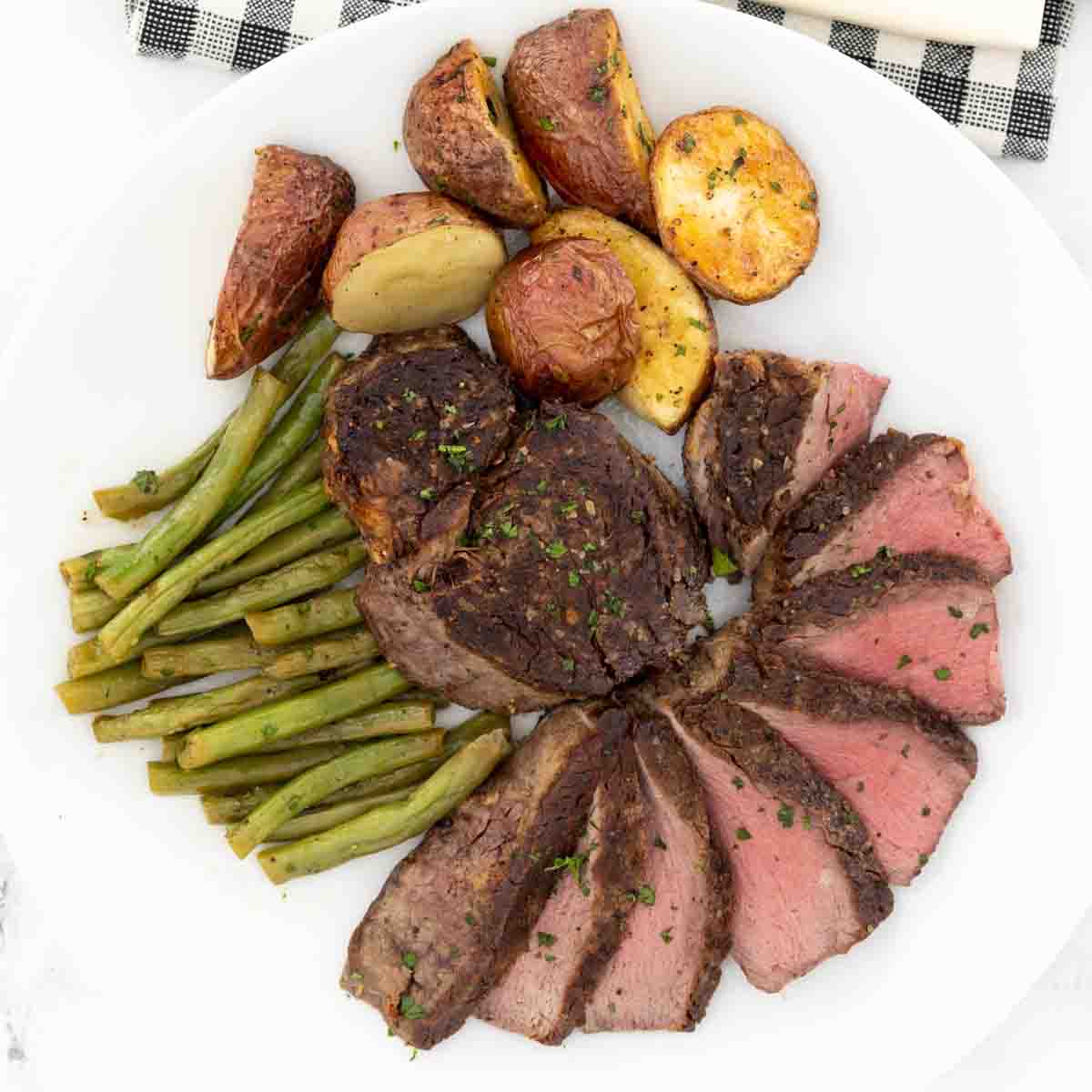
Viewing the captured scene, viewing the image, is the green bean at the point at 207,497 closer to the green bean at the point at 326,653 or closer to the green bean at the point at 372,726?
the green bean at the point at 326,653

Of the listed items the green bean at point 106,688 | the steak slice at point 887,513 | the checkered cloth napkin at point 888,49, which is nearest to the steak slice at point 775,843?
the steak slice at point 887,513

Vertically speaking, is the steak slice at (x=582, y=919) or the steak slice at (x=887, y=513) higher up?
the steak slice at (x=887, y=513)

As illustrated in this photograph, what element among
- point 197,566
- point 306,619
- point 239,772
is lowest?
point 239,772

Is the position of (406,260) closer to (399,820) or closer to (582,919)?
(399,820)

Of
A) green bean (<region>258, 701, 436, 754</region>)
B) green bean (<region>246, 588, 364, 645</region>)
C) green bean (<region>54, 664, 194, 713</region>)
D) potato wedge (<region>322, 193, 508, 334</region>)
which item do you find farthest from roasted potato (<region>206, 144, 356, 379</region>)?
green bean (<region>258, 701, 436, 754</region>)

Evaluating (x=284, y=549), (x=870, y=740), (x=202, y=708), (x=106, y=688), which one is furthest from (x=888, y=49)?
(x=106, y=688)

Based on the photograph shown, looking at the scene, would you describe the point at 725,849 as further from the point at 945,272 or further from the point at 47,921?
the point at 47,921
